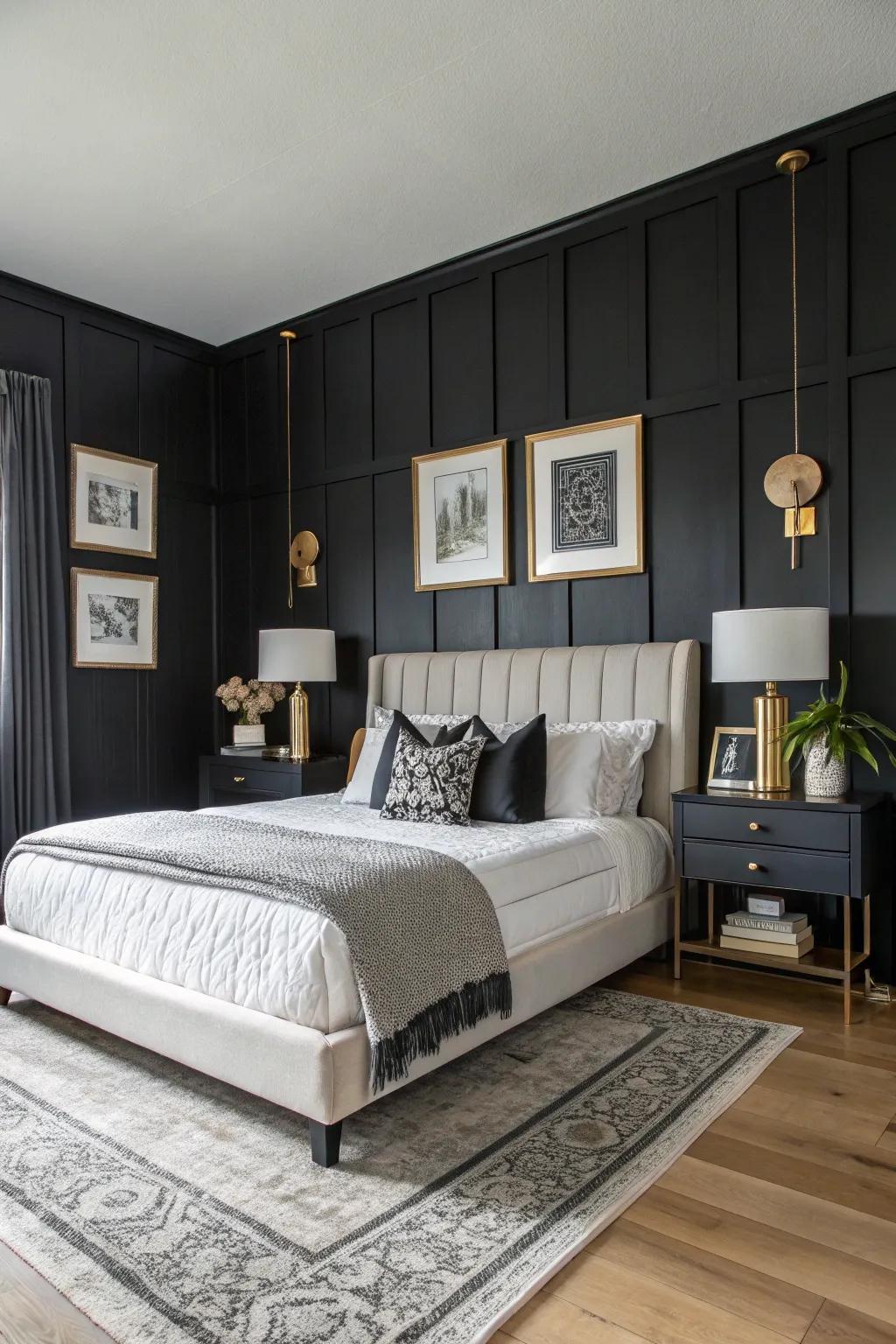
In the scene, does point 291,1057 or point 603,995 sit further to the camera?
point 603,995

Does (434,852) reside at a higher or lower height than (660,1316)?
higher

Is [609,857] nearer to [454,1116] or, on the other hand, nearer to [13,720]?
[454,1116]

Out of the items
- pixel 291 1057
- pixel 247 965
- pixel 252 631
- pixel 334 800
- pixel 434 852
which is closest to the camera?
pixel 291 1057

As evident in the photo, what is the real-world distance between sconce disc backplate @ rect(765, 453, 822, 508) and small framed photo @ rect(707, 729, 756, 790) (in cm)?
93

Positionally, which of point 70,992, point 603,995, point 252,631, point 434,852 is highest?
point 252,631

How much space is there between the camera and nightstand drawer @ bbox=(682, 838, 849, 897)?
309cm

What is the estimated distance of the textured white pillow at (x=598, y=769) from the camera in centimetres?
357

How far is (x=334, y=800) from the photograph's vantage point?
410 cm

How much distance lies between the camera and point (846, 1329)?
5.28 feet

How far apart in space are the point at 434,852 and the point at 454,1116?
0.69 metres

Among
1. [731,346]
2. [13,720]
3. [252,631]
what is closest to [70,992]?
[13,720]

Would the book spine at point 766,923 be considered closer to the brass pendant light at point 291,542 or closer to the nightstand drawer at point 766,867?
the nightstand drawer at point 766,867

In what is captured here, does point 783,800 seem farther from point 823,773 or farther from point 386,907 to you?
point 386,907

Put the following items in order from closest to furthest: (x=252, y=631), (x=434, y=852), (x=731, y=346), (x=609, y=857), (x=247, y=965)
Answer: (x=247, y=965), (x=434, y=852), (x=609, y=857), (x=731, y=346), (x=252, y=631)
